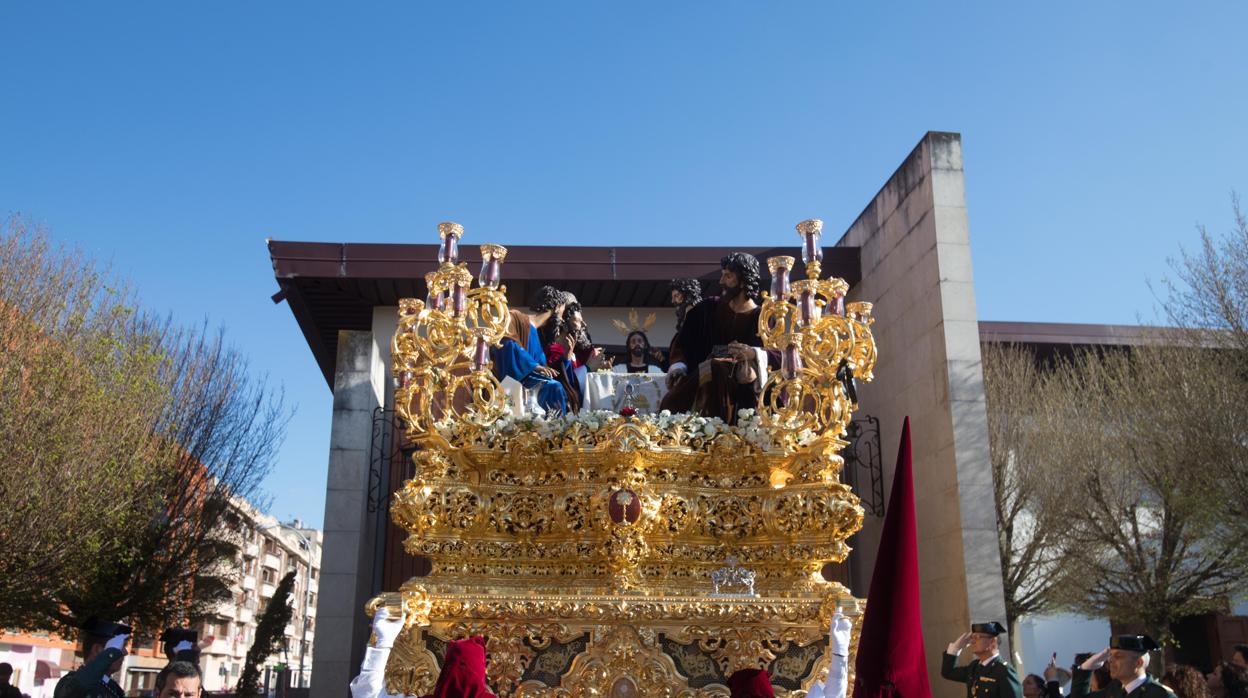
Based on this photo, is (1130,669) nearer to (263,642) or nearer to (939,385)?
(939,385)

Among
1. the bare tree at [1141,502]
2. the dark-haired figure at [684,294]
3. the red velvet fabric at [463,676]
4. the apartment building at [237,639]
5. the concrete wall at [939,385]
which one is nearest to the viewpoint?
the red velvet fabric at [463,676]

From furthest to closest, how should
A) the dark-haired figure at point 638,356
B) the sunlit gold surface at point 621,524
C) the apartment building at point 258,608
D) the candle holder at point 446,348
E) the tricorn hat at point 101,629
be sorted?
the apartment building at point 258,608 < the dark-haired figure at point 638,356 < the candle holder at point 446,348 < the sunlit gold surface at point 621,524 < the tricorn hat at point 101,629

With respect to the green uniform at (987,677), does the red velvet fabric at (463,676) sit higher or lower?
higher

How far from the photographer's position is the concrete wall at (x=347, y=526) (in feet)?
40.1

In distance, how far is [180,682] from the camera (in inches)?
163

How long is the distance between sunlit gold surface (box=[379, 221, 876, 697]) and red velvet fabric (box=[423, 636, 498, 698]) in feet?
9.21

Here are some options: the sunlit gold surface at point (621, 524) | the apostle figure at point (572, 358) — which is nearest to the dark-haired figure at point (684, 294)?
the apostle figure at point (572, 358)

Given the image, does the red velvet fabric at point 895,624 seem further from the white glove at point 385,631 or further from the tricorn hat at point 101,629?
the tricorn hat at point 101,629

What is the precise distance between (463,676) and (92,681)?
1.81 metres

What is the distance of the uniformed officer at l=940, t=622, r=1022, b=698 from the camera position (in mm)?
7004

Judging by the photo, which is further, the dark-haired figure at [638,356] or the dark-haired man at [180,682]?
the dark-haired figure at [638,356]

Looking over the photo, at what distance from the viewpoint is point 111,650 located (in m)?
4.87

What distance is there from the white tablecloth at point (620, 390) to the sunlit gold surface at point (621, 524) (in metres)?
1.47

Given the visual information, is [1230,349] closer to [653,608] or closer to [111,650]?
[653,608]
